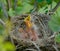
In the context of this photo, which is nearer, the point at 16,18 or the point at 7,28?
the point at 7,28

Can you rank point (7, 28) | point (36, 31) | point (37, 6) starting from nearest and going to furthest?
point (7, 28)
point (36, 31)
point (37, 6)

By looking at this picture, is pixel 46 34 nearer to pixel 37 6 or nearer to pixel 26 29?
pixel 26 29

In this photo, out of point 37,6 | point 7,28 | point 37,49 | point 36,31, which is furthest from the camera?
point 37,6

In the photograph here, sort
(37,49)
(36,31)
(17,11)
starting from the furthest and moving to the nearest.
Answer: (17,11) → (36,31) → (37,49)

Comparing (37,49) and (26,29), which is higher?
(26,29)

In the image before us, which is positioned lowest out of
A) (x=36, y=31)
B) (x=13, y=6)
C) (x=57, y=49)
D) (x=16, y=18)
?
(x=57, y=49)

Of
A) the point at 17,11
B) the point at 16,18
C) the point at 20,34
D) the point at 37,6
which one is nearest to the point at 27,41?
the point at 20,34

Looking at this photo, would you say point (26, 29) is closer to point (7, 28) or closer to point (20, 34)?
point (20, 34)

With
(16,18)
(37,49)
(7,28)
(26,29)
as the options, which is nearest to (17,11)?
(16,18)

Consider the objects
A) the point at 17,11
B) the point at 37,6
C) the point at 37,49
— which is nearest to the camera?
the point at 37,49
